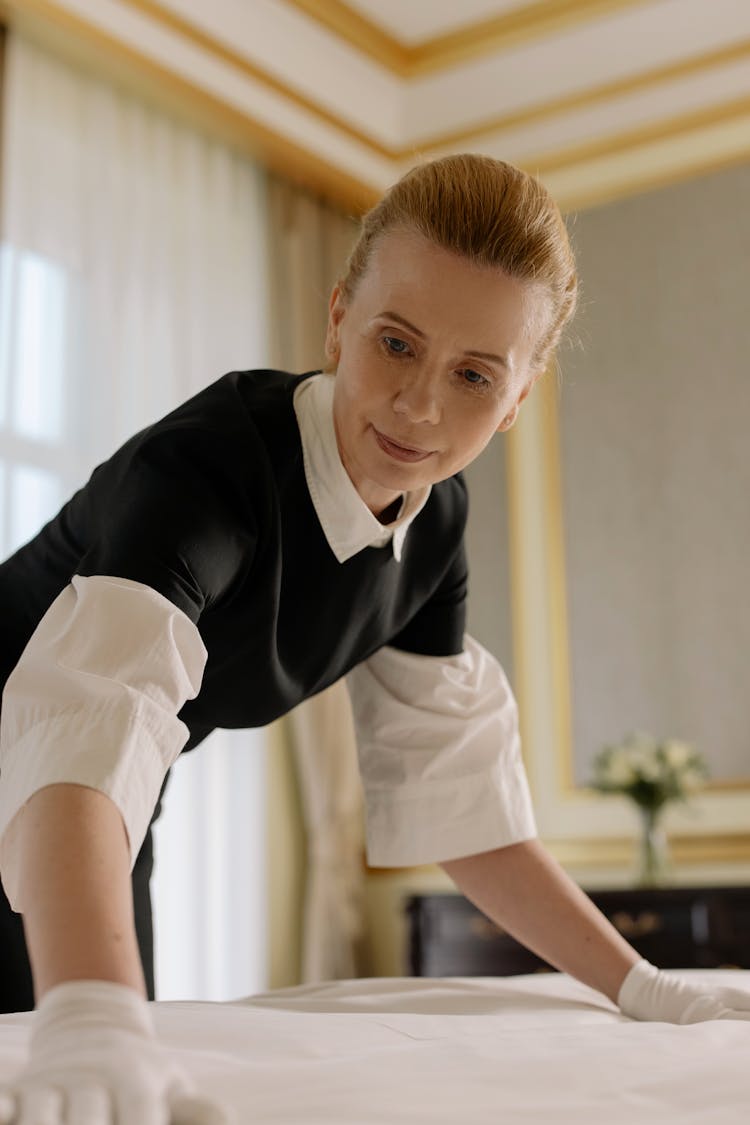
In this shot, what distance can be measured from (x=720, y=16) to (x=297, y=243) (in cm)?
154

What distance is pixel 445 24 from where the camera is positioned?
14.6 ft

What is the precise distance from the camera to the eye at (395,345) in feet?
4.17

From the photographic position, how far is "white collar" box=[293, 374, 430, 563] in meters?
1.36

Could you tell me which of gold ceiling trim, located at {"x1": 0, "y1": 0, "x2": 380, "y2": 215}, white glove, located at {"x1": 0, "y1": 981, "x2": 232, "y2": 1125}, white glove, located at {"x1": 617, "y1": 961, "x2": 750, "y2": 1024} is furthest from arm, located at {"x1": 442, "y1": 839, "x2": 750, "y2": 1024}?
gold ceiling trim, located at {"x1": 0, "y1": 0, "x2": 380, "y2": 215}

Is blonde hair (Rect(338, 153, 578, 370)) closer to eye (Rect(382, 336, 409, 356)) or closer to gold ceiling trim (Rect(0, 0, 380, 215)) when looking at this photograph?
eye (Rect(382, 336, 409, 356))

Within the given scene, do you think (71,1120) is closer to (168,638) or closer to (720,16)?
(168,638)

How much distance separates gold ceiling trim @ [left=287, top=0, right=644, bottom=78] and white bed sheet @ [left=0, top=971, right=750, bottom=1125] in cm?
373

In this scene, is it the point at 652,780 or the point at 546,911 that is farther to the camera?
the point at 652,780

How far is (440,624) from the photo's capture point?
5.46 feet

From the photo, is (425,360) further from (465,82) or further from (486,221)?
(465,82)

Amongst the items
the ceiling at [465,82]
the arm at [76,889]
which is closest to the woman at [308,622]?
the arm at [76,889]

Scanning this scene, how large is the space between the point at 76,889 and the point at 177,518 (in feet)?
1.18

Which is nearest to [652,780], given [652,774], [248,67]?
[652,774]

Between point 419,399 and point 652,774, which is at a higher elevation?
point 419,399
